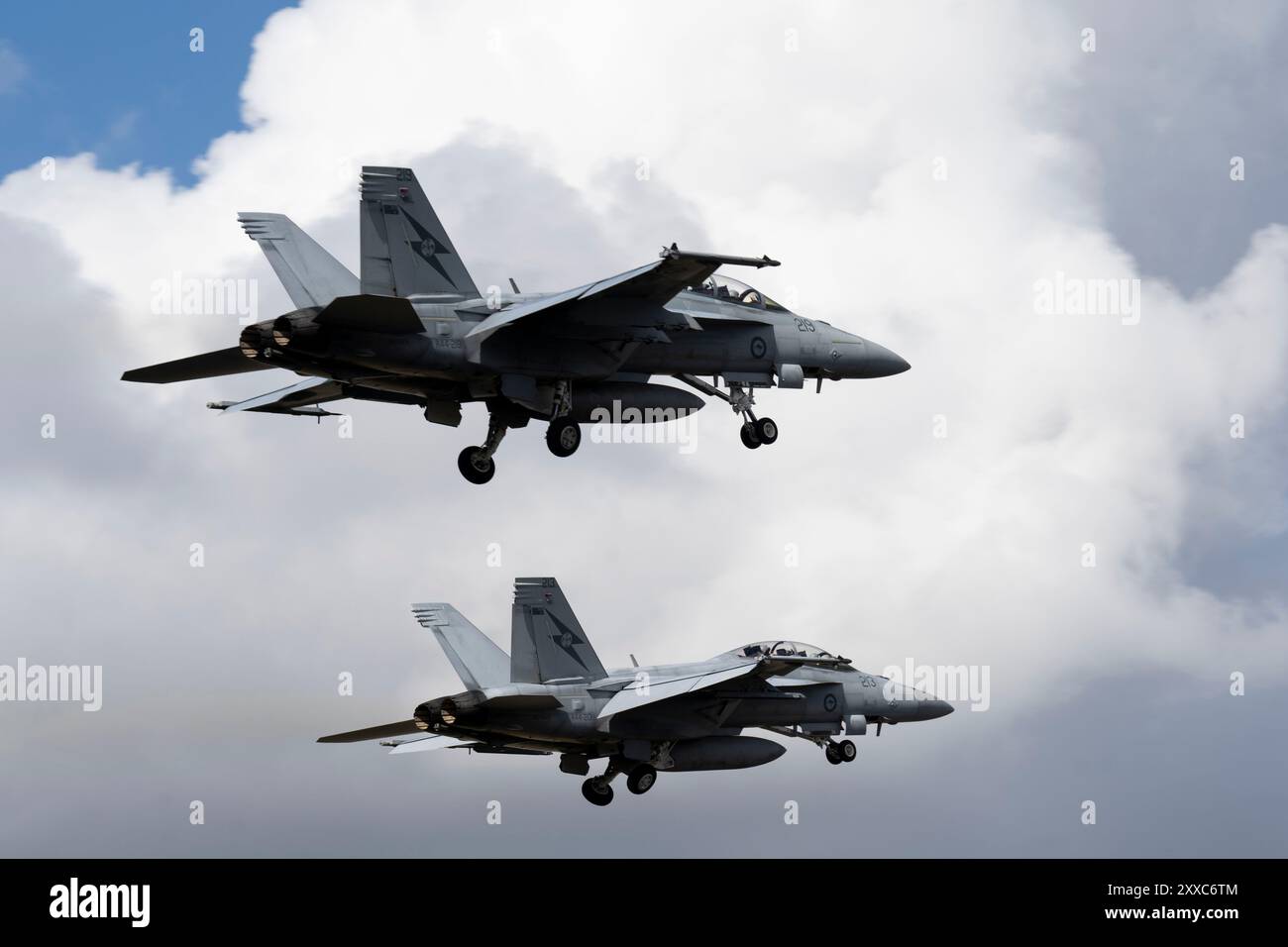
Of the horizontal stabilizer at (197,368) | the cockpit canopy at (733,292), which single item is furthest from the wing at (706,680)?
the horizontal stabilizer at (197,368)

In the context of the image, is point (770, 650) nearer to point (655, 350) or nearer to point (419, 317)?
point (655, 350)

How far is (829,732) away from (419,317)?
20579mm

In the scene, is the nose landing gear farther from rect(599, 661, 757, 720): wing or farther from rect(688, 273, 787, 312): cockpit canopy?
rect(688, 273, 787, 312): cockpit canopy

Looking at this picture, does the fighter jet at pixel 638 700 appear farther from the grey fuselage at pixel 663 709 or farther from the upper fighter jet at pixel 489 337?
the upper fighter jet at pixel 489 337

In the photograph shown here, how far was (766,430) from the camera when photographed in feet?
137

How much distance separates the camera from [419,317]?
35.9 meters

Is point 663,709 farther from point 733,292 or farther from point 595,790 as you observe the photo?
point 733,292

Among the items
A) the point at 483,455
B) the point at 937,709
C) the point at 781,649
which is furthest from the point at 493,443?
the point at 937,709

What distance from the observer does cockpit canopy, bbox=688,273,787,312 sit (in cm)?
4109

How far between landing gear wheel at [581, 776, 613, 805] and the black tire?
13253 millimetres

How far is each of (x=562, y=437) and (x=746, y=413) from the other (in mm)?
4762

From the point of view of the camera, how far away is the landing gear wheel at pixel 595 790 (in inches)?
2018
